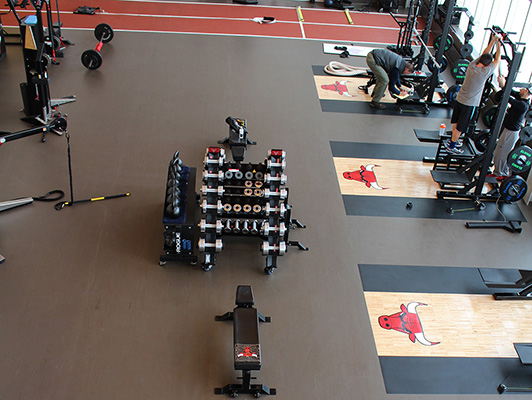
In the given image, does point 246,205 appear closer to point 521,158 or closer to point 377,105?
point 521,158

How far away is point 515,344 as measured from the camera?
591 centimetres

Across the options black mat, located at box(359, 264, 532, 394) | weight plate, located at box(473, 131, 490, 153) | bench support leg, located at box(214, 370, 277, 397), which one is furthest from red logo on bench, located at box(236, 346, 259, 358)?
weight plate, located at box(473, 131, 490, 153)

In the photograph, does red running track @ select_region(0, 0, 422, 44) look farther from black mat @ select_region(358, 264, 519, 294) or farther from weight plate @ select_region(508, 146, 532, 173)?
black mat @ select_region(358, 264, 519, 294)

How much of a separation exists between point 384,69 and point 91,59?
18.5ft

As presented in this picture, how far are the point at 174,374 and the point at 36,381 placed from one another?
Answer: 131 cm

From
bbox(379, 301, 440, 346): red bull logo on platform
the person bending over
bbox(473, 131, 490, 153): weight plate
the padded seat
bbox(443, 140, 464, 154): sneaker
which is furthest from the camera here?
the person bending over

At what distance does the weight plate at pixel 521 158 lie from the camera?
25.6 feet

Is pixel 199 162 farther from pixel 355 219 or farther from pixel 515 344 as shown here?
pixel 515 344

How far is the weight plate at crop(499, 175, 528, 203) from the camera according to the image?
781 cm

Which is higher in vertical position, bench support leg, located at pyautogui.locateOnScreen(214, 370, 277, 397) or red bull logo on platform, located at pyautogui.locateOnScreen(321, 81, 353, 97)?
red bull logo on platform, located at pyautogui.locateOnScreen(321, 81, 353, 97)

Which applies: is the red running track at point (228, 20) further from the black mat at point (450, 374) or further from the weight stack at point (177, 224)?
the black mat at point (450, 374)

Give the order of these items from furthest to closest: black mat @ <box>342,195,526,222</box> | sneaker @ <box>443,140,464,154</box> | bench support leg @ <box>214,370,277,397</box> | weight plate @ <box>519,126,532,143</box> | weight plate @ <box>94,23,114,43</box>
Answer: weight plate @ <box>94,23,114,43</box>, sneaker @ <box>443,140,464,154</box>, black mat @ <box>342,195,526,222</box>, weight plate @ <box>519,126,532,143</box>, bench support leg @ <box>214,370,277,397</box>

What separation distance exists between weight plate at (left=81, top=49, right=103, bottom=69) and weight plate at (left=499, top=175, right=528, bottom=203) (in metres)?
7.66

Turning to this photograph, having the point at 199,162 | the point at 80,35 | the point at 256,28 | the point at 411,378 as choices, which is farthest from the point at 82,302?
the point at 256,28
